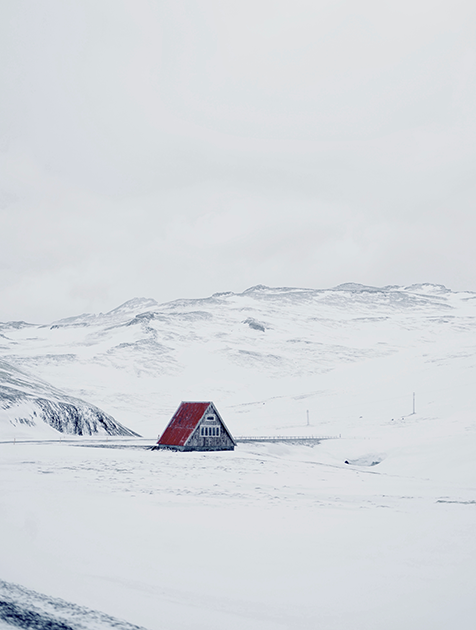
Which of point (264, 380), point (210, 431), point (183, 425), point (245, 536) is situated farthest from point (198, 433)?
point (264, 380)

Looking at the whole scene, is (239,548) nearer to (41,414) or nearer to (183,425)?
(183,425)

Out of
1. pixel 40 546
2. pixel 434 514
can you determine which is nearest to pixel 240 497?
pixel 434 514

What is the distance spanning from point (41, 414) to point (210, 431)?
1714cm

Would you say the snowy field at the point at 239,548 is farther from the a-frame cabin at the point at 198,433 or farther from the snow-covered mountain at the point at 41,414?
the snow-covered mountain at the point at 41,414

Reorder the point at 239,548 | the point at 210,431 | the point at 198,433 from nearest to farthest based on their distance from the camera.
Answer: the point at 239,548 → the point at 198,433 → the point at 210,431

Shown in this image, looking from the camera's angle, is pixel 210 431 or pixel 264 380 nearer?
pixel 210 431

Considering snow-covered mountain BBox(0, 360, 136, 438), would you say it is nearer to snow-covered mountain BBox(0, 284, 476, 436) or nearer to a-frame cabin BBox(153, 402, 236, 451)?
a-frame cabin BBox(153, 402, 236, 451)

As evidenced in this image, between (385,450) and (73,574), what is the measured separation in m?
51.2

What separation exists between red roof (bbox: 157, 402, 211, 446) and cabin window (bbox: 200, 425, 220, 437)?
0.91 metres

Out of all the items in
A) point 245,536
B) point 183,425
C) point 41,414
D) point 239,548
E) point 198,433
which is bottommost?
point 239,548

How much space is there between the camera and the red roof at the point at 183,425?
5000 centimetres

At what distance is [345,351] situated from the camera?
192 m

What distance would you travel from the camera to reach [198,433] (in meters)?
50.4

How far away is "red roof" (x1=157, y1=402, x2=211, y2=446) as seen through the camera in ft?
164
